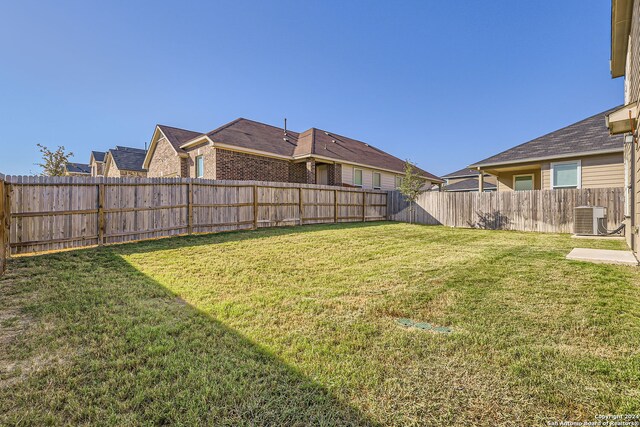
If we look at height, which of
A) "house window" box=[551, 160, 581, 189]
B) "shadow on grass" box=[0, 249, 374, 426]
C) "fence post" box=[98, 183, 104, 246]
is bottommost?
"shadow on grass" box=[0, 249, 374, 426]

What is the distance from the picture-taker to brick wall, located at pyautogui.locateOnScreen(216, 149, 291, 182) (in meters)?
14.8

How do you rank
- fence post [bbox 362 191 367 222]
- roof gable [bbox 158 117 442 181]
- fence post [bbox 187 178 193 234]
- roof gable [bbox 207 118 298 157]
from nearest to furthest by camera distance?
1. fence post [bbox 187 178 193 234]
2. roof gable [bbox 207 118 298 157]
3. fence post [bbox 362 191 367 222]
4. roof gable [bbox 158 117 442 181]

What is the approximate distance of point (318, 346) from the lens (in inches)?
97.3

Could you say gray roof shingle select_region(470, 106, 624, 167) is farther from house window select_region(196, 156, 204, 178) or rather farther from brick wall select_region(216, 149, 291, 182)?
house window select_region(196, 156, 204, 178)

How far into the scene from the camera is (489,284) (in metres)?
4.20

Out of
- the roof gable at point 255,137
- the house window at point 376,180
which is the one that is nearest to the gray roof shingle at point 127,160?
the roof gable at point 255,137

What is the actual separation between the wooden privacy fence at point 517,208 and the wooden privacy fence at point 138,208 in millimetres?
6151

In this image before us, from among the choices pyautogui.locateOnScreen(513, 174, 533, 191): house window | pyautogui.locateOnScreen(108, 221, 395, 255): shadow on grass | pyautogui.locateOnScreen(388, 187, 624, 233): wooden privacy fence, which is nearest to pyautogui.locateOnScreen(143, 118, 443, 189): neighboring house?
pyautogui.locateOnScreen(388, 187, 624, 233): wooden privacy fence

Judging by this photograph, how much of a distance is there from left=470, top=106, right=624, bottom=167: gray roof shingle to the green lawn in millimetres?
9045

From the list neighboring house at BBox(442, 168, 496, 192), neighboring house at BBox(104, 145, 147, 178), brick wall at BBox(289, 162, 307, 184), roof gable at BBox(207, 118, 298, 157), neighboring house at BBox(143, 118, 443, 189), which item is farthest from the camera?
neighboring house at BBox(442, 168, 496, 192)

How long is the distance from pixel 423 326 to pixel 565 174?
13.3m

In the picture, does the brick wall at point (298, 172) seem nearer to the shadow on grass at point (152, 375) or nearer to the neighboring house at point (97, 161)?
the shadow on grass at point (152, 375)

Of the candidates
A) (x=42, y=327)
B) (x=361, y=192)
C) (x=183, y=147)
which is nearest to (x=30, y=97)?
(x=183, y=147)

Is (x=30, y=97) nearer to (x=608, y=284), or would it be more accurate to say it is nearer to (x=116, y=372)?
(x=116, y=372)
